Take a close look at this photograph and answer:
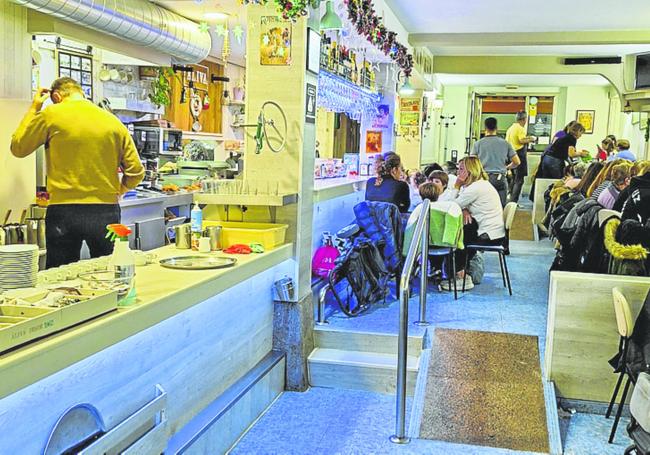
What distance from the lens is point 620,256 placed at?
428 centimetres

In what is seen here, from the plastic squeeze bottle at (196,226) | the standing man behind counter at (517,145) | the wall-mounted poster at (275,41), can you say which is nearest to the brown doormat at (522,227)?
the standing man behind counter at (517,145)

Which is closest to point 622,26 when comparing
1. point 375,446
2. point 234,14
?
point 234,14

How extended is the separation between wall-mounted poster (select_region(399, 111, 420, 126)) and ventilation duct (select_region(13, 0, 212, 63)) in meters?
4.60

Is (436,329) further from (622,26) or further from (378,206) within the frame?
(622,26)

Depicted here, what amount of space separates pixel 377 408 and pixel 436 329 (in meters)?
0.95

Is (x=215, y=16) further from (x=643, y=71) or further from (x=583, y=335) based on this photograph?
(x=643, y=71)

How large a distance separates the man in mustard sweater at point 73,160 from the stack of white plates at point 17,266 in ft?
5.19

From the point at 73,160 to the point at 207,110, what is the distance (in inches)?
308

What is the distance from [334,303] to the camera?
551 cm

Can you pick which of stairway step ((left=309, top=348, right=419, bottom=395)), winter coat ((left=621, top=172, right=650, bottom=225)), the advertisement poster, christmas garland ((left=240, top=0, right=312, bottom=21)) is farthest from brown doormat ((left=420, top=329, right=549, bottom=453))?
christmas garland ((left=240, top=0, right=312, bottom=21))

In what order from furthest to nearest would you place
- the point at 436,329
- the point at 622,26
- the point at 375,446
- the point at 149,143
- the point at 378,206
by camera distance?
the point at 622,26 < the point at 149,143 < the point at 378,206 < the point at 436,329 < the point at 375,446

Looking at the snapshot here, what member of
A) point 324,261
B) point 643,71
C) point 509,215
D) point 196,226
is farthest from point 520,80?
point 196,226

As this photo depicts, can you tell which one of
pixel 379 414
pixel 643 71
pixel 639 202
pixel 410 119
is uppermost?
pixel 643 71

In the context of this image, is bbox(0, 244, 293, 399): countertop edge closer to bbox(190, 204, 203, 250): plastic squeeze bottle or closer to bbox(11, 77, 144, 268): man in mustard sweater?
bbox(190, 204, 203, 250): plastic squeeze bottle
